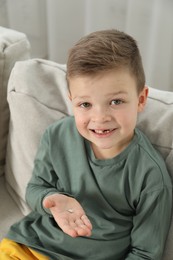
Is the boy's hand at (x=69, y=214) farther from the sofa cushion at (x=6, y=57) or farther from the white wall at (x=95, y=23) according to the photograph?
the white wall at (x=95, y=23)

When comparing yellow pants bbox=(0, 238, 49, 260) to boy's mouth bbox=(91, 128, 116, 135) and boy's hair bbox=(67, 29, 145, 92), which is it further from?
boy's hair bbox=(67, 29, 145, 92)

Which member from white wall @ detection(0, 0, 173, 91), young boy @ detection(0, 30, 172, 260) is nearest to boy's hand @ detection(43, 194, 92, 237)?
young boy @ detection(0, 30, 172, 260)

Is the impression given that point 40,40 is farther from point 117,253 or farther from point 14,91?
point 117,253

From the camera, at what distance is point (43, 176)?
1200mm

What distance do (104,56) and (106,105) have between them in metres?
0.12

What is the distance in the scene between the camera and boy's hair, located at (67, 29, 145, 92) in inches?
37.1

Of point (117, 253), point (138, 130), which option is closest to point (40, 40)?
point (138, 130)

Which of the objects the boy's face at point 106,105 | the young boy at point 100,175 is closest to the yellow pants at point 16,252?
the young boy at point 100,175

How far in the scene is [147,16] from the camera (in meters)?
1.63

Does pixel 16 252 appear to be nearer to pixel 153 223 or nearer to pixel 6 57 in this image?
pixel 153 223

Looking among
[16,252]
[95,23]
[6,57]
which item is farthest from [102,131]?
[95,23]

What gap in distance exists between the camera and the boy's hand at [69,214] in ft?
3.14

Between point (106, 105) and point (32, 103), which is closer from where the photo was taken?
point (106, 105)

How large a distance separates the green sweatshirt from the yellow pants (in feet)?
0.05
